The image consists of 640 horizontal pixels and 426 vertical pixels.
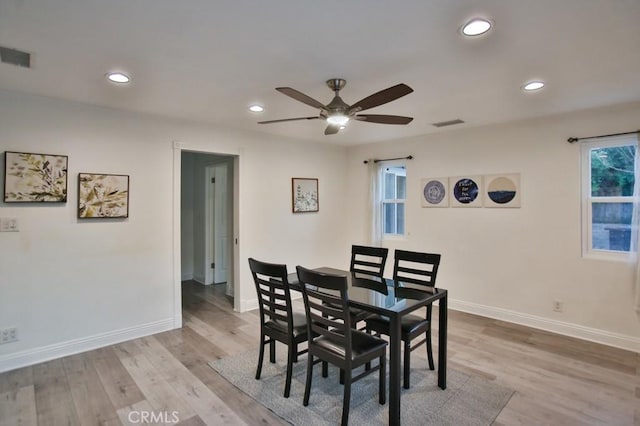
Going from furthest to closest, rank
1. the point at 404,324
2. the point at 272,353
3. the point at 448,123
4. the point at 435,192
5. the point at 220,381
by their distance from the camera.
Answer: the point at 435,192, the point at 448,123, the point at 272,353, the point at 220,381, the point at 404,324

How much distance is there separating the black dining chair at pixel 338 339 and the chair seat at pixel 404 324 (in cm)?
29

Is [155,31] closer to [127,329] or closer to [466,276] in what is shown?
[127,329]

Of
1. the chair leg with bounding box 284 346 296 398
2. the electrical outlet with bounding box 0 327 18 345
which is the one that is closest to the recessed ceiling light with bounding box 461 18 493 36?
the chair leg with bounding box 284 346 296 398

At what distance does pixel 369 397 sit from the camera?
8.30 ft

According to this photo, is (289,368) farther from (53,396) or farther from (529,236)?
(529,236)

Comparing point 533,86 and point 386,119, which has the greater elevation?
point 533,86

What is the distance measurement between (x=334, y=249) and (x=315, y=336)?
322 cm

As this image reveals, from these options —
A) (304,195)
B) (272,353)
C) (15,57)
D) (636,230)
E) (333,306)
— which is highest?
(15,57)

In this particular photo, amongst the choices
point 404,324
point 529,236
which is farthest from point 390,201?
point 404,324

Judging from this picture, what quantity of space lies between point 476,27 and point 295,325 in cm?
229

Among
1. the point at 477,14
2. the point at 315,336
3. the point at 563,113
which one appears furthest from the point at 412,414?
the point at 563,113

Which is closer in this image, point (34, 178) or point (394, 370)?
point (394, 370)

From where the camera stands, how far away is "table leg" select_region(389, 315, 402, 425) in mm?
2068

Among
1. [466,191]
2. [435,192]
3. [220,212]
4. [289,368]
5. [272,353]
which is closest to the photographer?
[289,368]
